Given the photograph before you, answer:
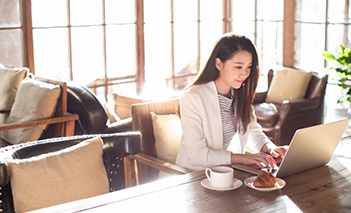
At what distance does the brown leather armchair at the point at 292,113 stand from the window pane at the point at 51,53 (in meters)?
1.92

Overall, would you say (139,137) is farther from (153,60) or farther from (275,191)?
(153,60)

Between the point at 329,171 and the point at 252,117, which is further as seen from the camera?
the point at 252,117

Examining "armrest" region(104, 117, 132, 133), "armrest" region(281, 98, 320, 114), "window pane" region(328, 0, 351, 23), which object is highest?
"window pane" region(328, 0, 351, 23)

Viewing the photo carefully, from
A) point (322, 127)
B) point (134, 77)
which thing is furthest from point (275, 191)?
point (134, 77)

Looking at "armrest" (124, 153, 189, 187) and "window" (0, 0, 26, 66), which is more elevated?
"window" (0, 0, 26, 66)

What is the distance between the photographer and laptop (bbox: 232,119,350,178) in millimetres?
2119

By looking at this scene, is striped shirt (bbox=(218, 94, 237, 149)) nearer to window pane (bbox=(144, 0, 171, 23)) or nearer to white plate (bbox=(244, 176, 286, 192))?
white plate (bbox=(244, 176, 286, 192))

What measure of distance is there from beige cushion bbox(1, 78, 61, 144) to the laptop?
2065 mm

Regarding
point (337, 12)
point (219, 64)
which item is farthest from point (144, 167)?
point (337, 12)

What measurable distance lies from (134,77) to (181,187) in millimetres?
3943

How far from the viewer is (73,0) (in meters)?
5.30

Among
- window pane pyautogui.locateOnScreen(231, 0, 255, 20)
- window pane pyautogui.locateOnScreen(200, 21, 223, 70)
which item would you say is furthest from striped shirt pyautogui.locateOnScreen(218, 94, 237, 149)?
window pane pyautogui.locateOnScreen(231, 0, 255, 20)

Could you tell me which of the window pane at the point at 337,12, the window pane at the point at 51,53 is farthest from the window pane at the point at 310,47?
the window pane at the point at 51,53

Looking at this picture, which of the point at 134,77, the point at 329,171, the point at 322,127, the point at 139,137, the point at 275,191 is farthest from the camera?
the point at 134,77
